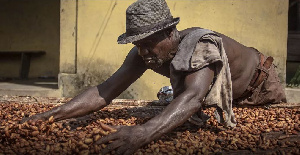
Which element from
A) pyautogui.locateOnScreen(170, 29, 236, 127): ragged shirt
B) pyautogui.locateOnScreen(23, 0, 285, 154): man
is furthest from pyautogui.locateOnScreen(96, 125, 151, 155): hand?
pyautogui.locateOnScreen(170, 29, 236, 127): ragged shirt

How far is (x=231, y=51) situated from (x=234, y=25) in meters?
2.79

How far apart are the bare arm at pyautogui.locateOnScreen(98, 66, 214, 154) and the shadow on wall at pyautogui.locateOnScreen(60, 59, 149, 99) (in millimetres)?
3267

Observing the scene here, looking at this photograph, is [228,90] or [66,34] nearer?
[228,90]

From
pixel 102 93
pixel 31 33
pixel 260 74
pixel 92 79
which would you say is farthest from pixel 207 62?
pixel 31 33

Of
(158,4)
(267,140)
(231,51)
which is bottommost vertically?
(267,140)

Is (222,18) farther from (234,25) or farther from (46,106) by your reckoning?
(46,106)

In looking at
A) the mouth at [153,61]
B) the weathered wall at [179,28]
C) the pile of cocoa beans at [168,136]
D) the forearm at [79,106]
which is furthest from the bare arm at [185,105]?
the weathered wall at [179,28]

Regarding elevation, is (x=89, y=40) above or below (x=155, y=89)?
above

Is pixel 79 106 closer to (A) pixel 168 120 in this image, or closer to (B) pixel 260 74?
(A) pixel 168 120

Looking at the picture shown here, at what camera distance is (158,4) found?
270cm

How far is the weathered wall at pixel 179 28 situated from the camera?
226 inches

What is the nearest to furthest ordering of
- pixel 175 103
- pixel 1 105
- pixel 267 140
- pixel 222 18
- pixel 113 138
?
pixel 113 138
pixel 175 103
pixel 267 140
pixel 1 105
pixel 222 18

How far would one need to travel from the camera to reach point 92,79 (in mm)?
5895

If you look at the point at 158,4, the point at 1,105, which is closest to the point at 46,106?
the point at 1,105
